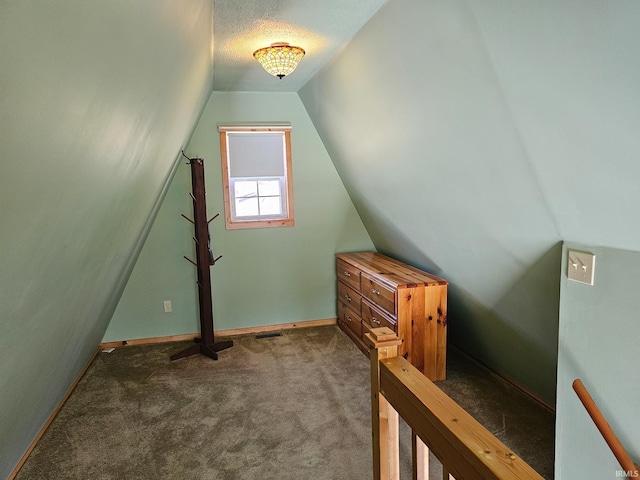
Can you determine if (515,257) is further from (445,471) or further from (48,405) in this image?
(48,405)

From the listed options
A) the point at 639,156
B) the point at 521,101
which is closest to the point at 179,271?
the point at 521,101

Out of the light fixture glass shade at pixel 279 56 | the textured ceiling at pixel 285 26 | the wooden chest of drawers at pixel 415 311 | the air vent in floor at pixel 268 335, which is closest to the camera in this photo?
the textured ceiling at pixel 285 26

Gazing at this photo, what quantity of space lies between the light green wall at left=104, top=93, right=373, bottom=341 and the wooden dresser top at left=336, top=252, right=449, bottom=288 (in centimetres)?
31

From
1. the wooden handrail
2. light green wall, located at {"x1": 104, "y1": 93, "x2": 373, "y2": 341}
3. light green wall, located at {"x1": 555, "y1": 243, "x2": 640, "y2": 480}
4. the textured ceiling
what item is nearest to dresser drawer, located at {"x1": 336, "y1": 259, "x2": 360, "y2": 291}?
light green wall, located at {"x1": 104, "y1": 93, "x2": 373, "y2": 341}

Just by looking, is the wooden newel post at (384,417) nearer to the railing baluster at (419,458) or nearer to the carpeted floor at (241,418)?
the railing baluster at (419,458)

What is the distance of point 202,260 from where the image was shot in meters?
3.73

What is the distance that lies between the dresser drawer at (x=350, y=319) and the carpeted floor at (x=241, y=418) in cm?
19

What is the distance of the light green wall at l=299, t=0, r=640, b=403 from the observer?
4.10 feet

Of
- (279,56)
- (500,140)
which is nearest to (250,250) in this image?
(279,56)

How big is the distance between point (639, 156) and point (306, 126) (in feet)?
10.6

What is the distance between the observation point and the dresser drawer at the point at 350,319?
Result: 3.87 meters

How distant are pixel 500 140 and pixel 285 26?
132cm

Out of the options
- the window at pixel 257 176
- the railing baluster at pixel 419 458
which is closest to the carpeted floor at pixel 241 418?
the railing baluster at pixel 419 458

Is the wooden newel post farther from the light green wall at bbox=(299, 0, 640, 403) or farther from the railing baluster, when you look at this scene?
the light green wall at bbox=(299, 0, 640, 403)
